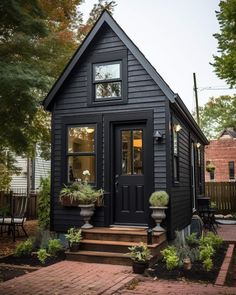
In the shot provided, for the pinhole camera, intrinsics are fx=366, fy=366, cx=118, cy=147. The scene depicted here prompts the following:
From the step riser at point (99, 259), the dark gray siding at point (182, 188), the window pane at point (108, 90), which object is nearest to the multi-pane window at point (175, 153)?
the dark gray siding at point (182, 188)

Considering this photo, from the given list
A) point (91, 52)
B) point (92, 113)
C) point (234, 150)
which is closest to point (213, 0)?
point (91, 52)

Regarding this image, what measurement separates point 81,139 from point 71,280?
4.45 m

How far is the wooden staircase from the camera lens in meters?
7.81

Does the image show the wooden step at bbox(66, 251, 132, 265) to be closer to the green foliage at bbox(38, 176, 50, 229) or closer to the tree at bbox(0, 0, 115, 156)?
the green foliage at bbox(38, 176, 50, 229)

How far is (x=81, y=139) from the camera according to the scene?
10055 millimetres

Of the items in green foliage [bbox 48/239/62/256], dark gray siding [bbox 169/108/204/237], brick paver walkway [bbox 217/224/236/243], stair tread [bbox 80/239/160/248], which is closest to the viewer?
stair tread [bbox 80/239/160/248]

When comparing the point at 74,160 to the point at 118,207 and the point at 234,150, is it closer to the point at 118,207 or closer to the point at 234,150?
the point at 118,207

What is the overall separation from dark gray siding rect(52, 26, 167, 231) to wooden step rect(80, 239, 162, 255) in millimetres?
1049

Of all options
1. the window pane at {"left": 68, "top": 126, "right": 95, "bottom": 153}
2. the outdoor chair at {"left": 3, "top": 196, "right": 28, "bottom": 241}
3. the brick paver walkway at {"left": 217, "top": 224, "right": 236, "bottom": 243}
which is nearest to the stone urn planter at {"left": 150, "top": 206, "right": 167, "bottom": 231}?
the window pane at {"left": 68, "top": 126, "right": 95, "bottom": 153}

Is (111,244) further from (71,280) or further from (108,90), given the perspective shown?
(108,90)

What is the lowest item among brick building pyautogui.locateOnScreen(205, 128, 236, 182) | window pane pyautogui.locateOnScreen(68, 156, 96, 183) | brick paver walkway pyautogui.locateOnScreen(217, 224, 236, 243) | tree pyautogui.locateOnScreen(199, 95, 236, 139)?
brick paver walkway pyautogui.locateOnScreen(217, 224, 236, 243)

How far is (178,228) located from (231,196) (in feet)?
35.3

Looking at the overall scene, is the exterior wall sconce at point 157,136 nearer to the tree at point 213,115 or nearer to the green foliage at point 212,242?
the green foliage at point 212,242

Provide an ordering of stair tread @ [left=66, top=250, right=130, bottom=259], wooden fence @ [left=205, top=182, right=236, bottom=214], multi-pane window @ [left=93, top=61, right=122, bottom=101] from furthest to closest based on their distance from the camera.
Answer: wooden fence @ [left=205, top=182, right=236, bottom=214], multi-pane window @ [left=93, top=61, right=122, bottom=101], stair tread @ [left=66, top=250, right=130, bottom=259]
